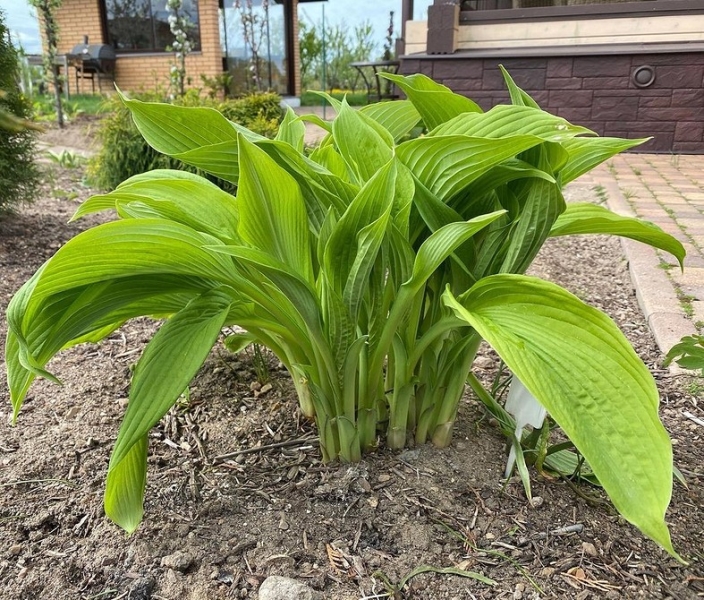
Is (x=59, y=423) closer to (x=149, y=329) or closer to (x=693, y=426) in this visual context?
(x=149, y=329)

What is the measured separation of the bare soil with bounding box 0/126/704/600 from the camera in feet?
3.85

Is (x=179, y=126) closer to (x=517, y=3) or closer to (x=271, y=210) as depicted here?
(x=271, y=210)

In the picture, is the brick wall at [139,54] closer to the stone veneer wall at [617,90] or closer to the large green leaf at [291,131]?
the stone veneer wall at [617,90]

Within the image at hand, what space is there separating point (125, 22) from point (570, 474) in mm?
Result: 14038

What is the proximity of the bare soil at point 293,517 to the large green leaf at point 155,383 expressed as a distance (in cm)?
16

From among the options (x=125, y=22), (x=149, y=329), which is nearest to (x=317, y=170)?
(x=149, y=329)

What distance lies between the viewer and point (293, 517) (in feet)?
4.30

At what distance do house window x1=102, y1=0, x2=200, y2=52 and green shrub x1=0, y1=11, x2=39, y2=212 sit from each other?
10120 millimetres

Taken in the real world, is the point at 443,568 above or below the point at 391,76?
below

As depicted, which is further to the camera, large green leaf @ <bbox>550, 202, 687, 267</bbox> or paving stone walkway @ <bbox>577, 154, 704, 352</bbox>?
paving stone walkway @ <bbox>577, 154, 704, 352</bbox>

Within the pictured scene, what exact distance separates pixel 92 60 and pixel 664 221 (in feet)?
38.4

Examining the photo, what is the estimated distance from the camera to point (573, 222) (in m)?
1.32

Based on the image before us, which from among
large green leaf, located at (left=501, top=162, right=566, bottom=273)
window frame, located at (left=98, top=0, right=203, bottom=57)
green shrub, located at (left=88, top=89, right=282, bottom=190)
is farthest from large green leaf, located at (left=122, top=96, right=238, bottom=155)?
window frame, located at (left=98, top=0, right=203, bottom=57)

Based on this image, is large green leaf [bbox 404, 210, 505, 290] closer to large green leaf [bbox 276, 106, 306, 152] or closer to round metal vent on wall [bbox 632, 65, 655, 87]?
large green leaf [bbox 276, 106, 306, 152]
